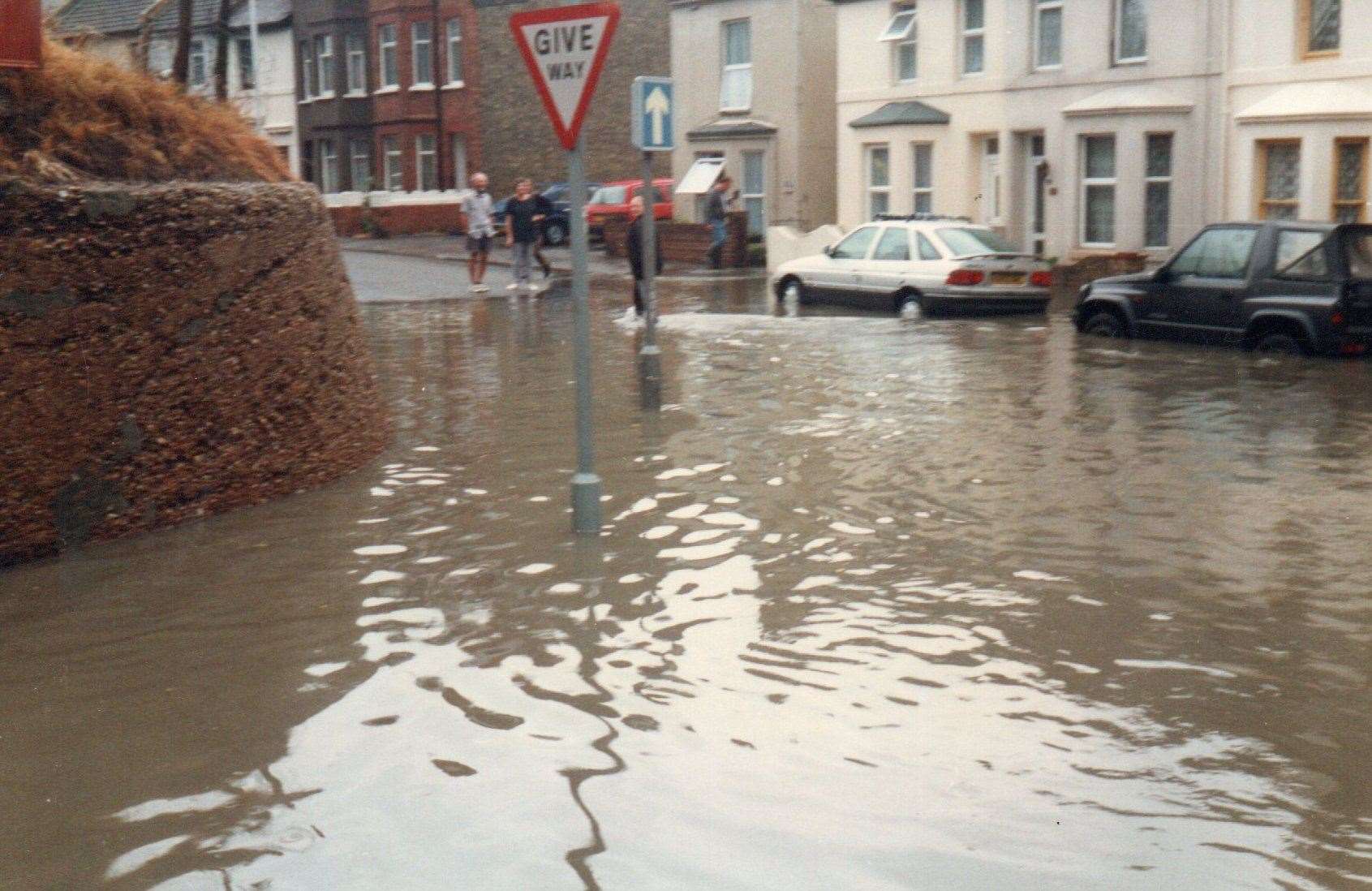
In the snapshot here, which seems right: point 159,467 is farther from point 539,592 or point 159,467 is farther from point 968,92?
point 968,92

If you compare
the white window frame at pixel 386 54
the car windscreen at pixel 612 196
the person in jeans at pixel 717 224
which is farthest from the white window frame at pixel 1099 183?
the white window frame at pixel 386 54

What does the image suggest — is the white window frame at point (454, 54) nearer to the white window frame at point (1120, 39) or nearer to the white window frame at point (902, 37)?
the white window frame at point (902, 37)

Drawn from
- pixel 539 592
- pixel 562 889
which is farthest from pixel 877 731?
pixel 539 592

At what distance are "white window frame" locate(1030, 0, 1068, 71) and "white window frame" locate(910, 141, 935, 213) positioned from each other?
3.41m

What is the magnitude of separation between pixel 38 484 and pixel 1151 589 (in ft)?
17.7

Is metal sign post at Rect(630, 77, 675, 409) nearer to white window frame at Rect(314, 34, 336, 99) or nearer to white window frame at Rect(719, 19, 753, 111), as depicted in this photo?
white window frame at Rect(719, 19, 753, 111)

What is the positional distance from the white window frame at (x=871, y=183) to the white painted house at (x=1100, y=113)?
0.04 m

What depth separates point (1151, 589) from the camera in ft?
26.4

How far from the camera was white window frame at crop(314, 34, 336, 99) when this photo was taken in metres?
55.0

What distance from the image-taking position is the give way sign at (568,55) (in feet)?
30.0

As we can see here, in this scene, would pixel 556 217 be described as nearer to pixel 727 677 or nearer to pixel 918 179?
pixel 918 179

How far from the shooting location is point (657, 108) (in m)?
15.1

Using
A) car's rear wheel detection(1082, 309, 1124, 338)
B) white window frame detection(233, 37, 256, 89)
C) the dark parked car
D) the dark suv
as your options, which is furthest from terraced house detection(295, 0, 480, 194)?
the dark suv

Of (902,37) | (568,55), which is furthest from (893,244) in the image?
(568,55)
